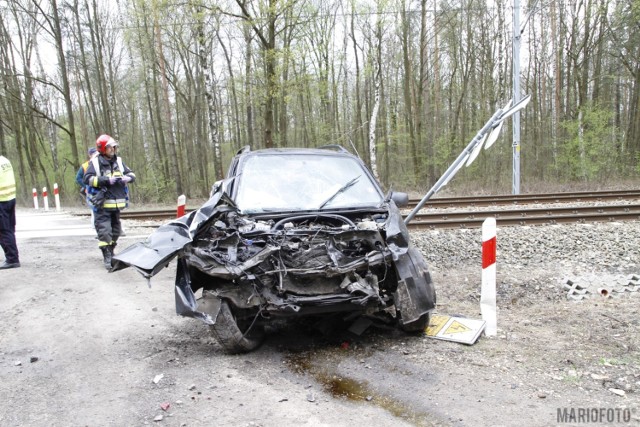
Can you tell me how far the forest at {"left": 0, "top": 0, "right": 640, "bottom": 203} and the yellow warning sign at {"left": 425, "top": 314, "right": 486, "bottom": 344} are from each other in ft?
43.1

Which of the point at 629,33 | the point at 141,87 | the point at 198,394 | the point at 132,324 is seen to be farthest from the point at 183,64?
the point at 198,394

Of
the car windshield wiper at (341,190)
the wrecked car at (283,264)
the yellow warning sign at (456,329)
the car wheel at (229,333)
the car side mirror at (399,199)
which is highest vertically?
the car windshield wiper at (341,190)

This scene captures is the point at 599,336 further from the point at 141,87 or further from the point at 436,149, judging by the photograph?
the point at 141,87

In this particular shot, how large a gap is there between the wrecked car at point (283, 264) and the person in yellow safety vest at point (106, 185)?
9.52ft

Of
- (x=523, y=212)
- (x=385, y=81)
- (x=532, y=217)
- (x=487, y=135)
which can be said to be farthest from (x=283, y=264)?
(x=385, y=81)

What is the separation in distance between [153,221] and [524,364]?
10185 millimetres

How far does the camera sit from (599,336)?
4238 millimetres

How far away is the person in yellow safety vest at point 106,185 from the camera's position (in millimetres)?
6535

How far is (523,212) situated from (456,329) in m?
6.13

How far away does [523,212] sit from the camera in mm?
9445

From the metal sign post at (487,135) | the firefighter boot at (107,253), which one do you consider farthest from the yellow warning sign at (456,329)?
the firefighter boot at (107,253)

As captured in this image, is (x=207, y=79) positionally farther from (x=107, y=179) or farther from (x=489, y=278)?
(x=489, y=278)

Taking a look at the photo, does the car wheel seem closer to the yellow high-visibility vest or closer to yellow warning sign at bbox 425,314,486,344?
yellow warning sign at bbox 425,314,486,344

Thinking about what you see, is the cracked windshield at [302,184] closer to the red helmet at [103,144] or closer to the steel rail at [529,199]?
the red helmet at [103,144]
